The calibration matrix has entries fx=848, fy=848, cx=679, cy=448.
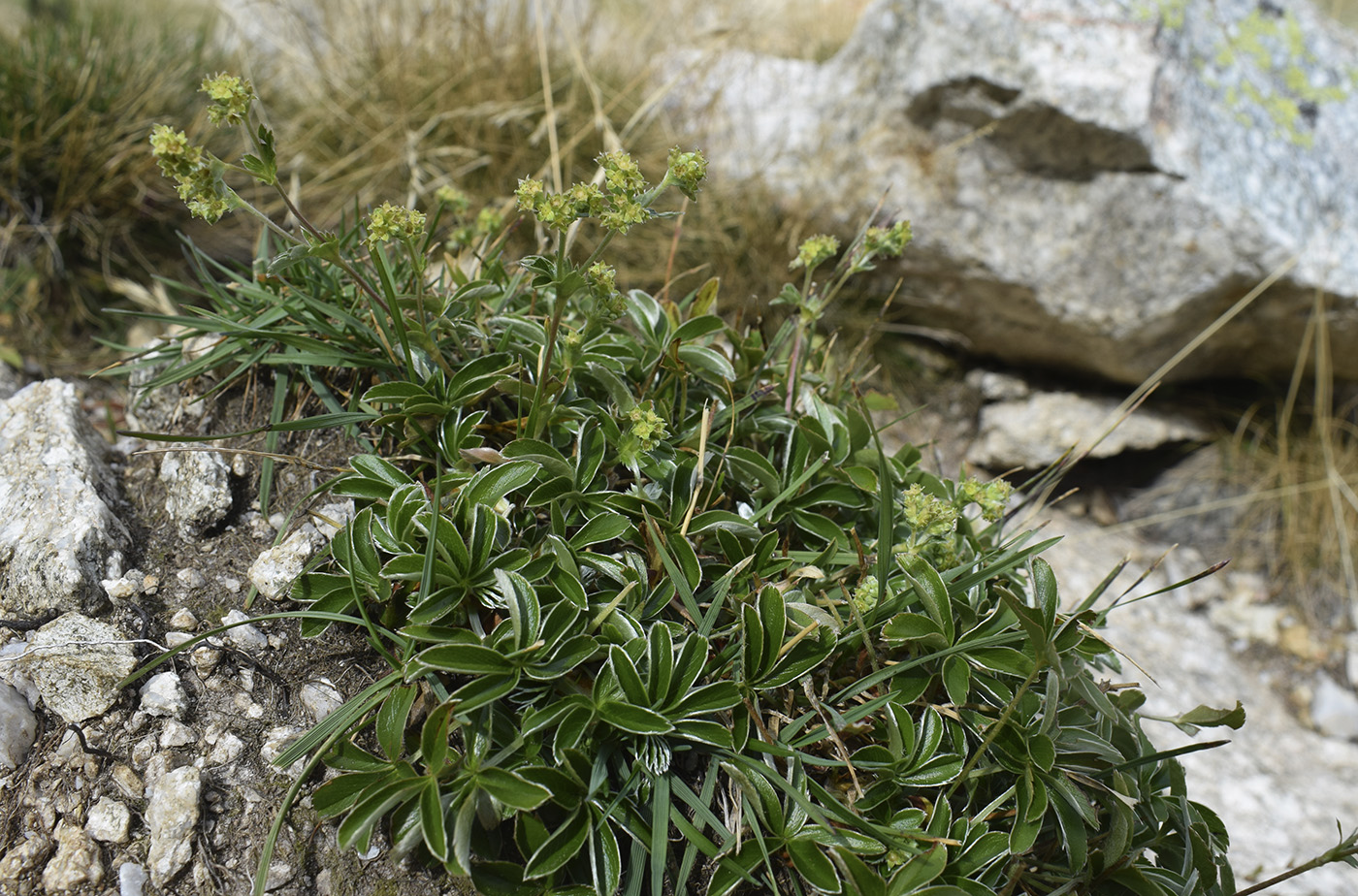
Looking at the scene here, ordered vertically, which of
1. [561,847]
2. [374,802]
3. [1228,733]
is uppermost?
[374,802]

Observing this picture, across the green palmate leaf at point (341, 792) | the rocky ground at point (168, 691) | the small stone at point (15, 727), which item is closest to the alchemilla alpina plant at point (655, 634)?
the green palmate leaf at point (341, 792)

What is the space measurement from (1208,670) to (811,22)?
4958 millimetres

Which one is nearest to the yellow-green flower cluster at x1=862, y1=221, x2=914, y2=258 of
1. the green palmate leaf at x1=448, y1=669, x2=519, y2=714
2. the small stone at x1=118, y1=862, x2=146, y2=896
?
the green palmate leaf at x1=448, y1=669, x2=519, y2=714

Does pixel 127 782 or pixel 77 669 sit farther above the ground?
pixel 77 669

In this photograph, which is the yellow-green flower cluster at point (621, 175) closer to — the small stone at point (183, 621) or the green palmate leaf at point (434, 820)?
the green palmate leaf at point (434, 820)

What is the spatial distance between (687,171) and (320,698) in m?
1.25

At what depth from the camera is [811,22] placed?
6199 mm

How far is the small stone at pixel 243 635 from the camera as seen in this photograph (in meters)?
1.70

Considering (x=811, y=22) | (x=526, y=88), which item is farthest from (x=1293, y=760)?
(x=811, y=22)

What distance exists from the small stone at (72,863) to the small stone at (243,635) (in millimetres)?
389

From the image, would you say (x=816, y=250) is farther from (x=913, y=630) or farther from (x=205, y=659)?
(x=205, y=659)

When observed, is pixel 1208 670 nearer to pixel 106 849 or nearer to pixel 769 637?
pixel 769 637

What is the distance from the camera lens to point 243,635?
5.61 feet

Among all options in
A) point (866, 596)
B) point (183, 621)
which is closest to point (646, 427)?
point (866, 596)
